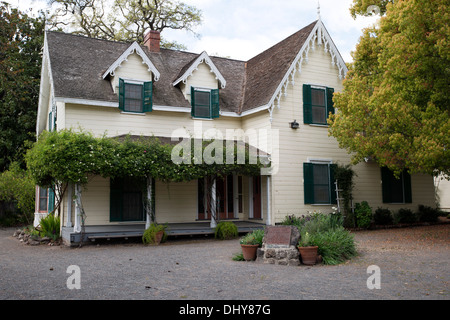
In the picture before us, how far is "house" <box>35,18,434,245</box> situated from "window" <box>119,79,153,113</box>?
0.04 meters

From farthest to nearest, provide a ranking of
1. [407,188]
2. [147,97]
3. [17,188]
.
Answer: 1. [17,188]
2. [407,188]
3. [147,97]

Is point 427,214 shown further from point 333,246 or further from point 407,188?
point 333,246

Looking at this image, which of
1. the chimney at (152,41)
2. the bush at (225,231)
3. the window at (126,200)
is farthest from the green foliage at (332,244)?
the chimney at (152,41)

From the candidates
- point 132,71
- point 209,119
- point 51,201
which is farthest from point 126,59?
point 51,201

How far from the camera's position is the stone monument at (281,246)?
8727 mm

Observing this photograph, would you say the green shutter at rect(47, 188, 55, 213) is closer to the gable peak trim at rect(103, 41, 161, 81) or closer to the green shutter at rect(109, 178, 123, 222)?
the green shutter at rect(109, 178, 123, 222)

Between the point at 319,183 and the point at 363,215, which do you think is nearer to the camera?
the point at 363,215

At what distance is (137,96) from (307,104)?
22.0 feet

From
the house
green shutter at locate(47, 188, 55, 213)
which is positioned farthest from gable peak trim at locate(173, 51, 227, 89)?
green shutter at locate(47, 188, 55, 213)

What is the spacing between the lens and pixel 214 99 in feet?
53.8

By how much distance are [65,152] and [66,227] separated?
312 centimetres

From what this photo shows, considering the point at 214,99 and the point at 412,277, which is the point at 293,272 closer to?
the point at 412,277

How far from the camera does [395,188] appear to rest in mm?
18078

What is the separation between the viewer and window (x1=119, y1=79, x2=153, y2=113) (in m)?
15.1
